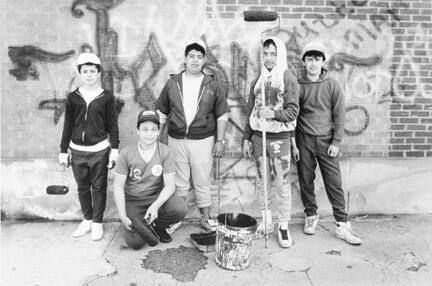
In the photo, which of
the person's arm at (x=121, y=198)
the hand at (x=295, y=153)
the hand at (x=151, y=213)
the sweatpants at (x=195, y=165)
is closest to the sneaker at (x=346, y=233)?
the hand at (x=295, y=153)

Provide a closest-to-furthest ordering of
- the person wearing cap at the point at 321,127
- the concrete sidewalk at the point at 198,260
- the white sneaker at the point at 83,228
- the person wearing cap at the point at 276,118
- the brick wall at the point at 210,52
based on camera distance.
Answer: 1. the concrete sidewalk at the point at 198,260
2. the person wearing cap at the point at 276,118
3. the person wearing cap at the point at 321,127
4. the white sneaker at the point at 83,228
5. the brick wall at the point at 210,52

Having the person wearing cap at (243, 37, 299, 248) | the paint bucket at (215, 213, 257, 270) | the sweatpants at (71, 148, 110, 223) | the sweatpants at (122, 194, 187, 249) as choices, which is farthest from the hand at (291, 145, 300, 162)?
the sweatpants at (71, 148, 110, 223)

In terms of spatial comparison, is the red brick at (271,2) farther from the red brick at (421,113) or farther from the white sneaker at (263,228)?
the white sneaker at (263,228)

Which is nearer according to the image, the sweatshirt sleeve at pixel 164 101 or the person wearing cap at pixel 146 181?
the person wearing cap at pixel 146 181

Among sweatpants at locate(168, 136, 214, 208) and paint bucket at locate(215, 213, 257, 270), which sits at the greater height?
sweatpants at locate(168, 136, 214, 208)

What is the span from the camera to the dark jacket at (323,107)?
4.84 meters

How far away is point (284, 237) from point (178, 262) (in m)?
1.18

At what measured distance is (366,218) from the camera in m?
5.61

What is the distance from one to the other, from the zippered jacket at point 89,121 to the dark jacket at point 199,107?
54 centimetres

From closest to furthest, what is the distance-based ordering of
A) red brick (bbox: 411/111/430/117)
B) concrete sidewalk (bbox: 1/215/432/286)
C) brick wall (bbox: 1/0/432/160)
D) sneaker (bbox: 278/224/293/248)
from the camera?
concrete sidewalk (bbox: 1/215/432/286)
sneaker (bbox: 278/224/293/248)
brick wall (bbox: 1/0/432/160)
red brick (bbox: 411/111/430/117)

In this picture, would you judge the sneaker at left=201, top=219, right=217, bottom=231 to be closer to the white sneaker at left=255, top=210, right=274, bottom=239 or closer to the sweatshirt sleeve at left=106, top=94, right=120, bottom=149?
the white sneaker at left=255, top=210, right=274, bottom=239

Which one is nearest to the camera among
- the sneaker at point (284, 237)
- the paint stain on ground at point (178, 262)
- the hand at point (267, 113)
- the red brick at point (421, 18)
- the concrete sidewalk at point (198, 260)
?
the concrete sidewalk at point (198, 260)

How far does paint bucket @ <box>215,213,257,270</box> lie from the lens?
13.6 ft

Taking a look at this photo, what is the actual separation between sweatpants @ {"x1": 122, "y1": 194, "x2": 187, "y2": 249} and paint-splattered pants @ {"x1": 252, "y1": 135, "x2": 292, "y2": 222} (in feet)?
2.88
